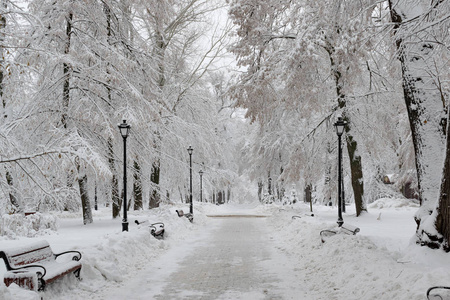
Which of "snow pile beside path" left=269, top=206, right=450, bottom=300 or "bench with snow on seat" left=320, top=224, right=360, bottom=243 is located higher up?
"bench with snow on seat" left=320, top=224, right=360, bottom=243

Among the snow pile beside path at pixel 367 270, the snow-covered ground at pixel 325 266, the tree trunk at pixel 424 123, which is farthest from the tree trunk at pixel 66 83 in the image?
the tree trunk at pixel 424 123

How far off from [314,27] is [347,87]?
2638 mm

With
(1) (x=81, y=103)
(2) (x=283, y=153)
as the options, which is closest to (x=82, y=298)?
(1) (x=81, y=103)

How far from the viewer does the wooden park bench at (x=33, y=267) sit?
5754 millimetres

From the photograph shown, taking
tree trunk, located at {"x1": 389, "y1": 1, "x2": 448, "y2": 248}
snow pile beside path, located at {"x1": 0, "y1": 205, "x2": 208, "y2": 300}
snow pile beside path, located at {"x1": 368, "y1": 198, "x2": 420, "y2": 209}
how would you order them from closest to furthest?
snow pile beside path, located at {"x1": 0, "y1": 205, "x2": 208, "y2": 300}, tree trunk, located at {"x1": 389, "y1": 1, "x2": 448, "y2": 248}, snow pile beside path, located at {"x1": 368, "y1": 198, "x2": 420, "y2": 209}

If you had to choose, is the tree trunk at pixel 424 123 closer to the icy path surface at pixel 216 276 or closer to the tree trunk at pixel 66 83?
the icy path surface at pixel 216 276

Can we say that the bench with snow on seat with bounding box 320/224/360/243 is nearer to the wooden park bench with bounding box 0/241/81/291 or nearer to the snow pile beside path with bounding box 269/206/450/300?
the snow pile beside path with bounding box 269/206/450/300

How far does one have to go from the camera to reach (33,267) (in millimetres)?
6625

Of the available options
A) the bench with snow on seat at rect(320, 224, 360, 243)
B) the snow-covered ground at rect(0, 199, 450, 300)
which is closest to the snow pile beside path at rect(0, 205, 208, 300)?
the snow-covered ground at rect(0, 199, 450, 300)

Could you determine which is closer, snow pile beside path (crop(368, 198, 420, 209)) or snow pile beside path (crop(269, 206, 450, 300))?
snow pile beside path (crop(269, 206, 450, 300))

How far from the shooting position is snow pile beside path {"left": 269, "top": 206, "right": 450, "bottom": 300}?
559 centimetres

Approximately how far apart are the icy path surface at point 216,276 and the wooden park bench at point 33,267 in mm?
880

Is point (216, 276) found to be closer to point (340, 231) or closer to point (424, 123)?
point (340, 231)

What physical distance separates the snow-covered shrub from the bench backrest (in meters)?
6.40
